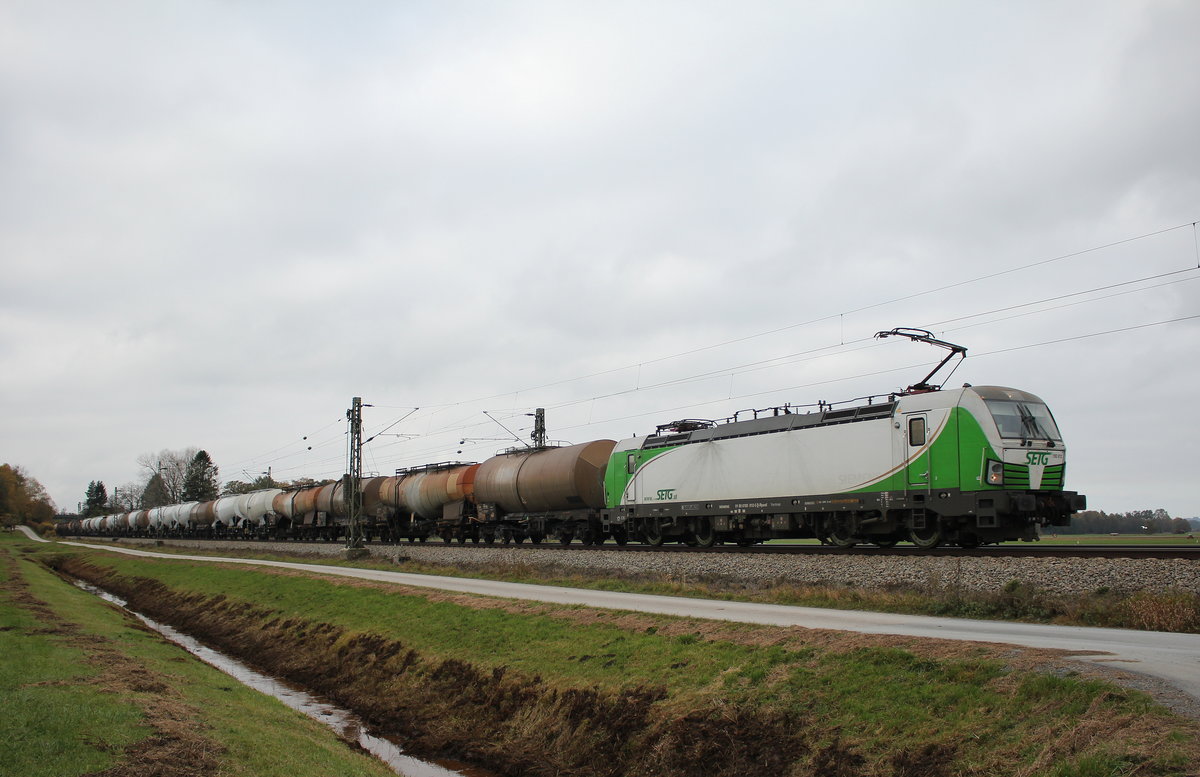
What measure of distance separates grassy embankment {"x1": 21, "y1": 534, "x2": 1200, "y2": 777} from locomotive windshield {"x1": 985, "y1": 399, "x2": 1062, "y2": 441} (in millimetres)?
10723

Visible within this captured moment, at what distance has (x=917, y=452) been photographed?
2331 centimetres

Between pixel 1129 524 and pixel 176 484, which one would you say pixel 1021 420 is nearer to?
pixel 1129 524

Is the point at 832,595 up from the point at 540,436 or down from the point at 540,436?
down

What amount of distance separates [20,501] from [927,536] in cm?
16799

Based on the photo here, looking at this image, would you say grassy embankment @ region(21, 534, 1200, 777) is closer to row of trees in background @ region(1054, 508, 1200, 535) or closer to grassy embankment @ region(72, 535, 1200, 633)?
grassy embankment @ region(72, 535, 1200, 633)

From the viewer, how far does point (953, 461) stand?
73.2 feet

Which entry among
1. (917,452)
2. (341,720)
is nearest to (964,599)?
(917,452)

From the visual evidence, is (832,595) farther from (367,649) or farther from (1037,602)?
(367,649)

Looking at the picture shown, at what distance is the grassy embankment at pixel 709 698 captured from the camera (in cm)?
888

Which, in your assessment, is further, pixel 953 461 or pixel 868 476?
pixel 868 476

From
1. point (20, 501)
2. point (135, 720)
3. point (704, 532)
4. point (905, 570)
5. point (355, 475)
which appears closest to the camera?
point (135, 720)

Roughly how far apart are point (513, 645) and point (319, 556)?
1252 inches

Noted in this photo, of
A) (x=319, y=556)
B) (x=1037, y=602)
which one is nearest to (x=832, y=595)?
(x=1037, y=602)

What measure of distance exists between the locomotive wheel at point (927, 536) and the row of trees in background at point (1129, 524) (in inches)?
1982
